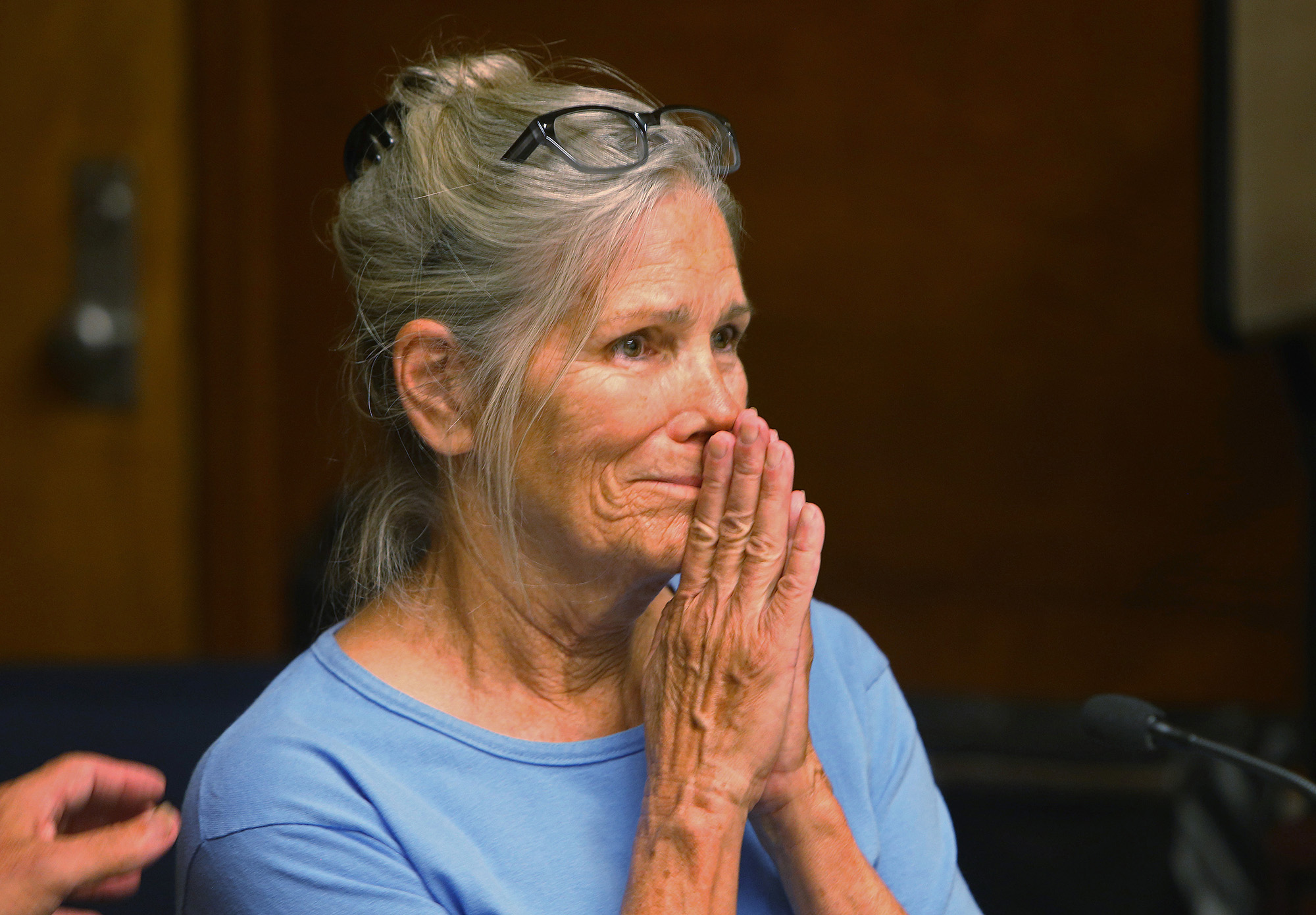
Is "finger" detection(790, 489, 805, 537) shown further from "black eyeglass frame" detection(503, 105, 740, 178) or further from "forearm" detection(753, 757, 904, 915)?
"black eyeglass frame" detection(503, 105, 740, 178)

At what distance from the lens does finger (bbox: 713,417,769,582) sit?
3.46 ft

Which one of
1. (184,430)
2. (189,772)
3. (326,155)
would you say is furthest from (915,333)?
(189,772)

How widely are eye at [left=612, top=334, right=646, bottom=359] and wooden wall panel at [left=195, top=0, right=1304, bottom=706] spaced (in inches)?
63.8

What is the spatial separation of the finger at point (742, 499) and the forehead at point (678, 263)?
0.41 ft

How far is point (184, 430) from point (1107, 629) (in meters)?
1.92

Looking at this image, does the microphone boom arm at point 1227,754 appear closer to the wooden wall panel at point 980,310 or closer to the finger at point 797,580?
the finger at point 797,580

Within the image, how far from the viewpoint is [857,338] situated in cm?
272

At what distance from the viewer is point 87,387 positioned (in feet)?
8.59

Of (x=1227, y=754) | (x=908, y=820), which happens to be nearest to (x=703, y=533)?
(x=908, y=820)

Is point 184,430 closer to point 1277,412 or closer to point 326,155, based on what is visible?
point 326,155

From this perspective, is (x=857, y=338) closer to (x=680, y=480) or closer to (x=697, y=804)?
(x=680, y=480)

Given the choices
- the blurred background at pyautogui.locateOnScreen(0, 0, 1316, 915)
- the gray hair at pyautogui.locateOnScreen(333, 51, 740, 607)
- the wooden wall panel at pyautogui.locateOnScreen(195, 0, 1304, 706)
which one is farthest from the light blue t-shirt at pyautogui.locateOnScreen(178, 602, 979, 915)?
the wooden wall panel at pyautogui.locateOnScreen(195, 0, 1304, 706)

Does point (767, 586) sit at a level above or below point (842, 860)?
above

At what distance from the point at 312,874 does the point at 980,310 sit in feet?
6.58
